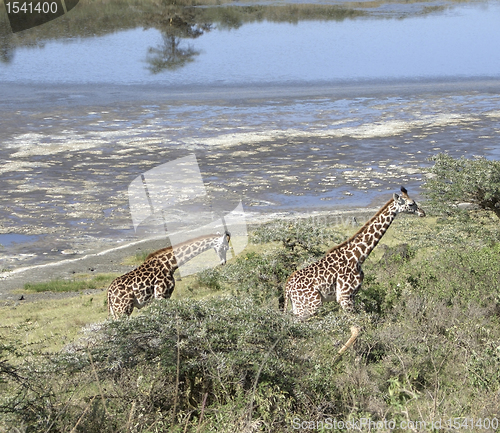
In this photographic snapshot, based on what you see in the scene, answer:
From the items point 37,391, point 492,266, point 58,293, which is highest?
point 37,391

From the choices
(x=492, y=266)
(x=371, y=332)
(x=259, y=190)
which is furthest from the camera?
(x=259, y=190)

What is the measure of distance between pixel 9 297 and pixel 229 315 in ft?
41.5

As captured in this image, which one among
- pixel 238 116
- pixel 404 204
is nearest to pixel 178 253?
pixel 404 204

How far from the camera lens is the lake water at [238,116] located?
2673cm

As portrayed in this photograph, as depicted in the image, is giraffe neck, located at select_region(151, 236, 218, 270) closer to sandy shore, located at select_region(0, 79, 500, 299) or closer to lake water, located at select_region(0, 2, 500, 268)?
sandy shore, located at select_region(0, 79, 500, 299)

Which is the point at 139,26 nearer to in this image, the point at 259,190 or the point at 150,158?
the point at 150,158

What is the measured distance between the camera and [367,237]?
1054cm

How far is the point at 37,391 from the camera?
274 inches

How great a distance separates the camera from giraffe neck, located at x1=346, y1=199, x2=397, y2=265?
1045 cm

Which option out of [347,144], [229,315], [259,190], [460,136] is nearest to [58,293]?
[259,190]

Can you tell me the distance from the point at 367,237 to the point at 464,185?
19.6 feet

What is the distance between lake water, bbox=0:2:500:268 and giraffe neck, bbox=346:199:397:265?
1355 cm

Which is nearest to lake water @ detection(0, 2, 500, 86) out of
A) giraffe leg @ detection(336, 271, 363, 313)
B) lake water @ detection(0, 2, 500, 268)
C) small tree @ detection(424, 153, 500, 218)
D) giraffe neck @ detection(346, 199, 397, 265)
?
lake water @ detection(0, 2, 500, 268)

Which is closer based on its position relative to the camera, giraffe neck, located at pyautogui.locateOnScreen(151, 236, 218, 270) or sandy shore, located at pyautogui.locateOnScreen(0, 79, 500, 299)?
giraffe neck, located at pyautogui.locateOnScreen(151, 236, 218, 270)
